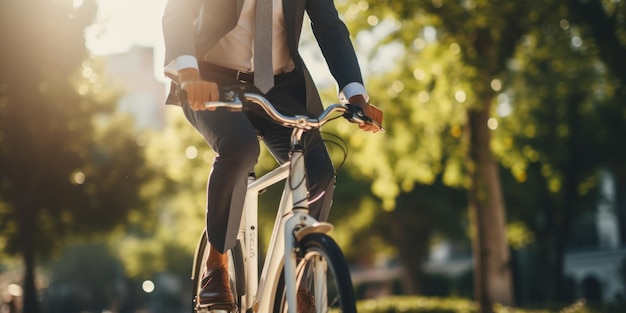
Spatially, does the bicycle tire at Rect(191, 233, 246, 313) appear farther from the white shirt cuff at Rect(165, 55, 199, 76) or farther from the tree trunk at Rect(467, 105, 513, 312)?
the tree trunk at Rect(467, 105, 513, 312)

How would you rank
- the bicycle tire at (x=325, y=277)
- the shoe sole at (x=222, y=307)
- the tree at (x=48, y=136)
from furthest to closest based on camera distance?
the tree at (x=48, y=136) < the shoe sole at (x=222, y=307) < the bicycle tire at (x=325, y=277)

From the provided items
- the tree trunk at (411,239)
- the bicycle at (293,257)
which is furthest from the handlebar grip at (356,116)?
the tree trunk at (411,239)

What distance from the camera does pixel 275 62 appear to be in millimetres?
4219

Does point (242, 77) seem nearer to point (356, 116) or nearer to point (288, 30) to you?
point (288, 30)

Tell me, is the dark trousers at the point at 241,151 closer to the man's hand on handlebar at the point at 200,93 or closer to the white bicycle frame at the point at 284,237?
the white bicycle frame at the point at 284,237

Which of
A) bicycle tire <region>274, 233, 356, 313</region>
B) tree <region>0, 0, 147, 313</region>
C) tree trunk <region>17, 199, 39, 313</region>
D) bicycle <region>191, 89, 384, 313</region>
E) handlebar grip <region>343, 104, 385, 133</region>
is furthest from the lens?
tree trunk <region>17, 199, 39, 313</region>

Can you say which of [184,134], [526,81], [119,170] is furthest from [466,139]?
[184,134]

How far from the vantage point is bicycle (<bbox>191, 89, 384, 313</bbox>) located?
3.41 meters

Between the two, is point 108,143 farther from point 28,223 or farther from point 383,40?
point 383,40

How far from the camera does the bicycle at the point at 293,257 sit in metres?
3.41

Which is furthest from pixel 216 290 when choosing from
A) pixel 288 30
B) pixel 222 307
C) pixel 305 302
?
pixel 288 30

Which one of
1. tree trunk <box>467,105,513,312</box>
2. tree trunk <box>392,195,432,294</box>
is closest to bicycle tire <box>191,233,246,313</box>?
tree trunk <box>467,105,513,312</box>

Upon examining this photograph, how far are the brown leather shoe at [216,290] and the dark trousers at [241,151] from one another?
146 mm

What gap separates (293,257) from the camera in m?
3.67
